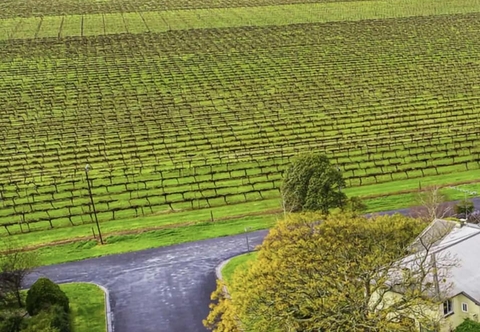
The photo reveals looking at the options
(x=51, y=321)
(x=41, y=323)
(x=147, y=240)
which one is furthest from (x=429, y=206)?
(x=41, y=323)

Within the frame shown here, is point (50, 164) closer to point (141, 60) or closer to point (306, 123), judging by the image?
point (306, 123)

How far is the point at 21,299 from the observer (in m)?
40.2

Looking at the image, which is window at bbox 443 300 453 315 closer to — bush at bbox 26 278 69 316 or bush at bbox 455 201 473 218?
bush at bbox 455 201 473 218

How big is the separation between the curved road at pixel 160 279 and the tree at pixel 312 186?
219 inches

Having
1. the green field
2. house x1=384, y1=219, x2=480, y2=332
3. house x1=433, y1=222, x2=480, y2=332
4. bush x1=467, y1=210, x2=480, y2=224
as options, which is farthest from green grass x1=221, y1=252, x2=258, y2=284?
bush x1=467, y1=210, x2=480, y2=224

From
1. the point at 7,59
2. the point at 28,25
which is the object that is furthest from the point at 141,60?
the point at 28,25

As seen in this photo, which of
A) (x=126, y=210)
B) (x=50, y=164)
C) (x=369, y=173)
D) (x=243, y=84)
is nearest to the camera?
(x=126, y=210)

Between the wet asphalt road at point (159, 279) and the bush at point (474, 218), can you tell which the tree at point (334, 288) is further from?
the bush at point (474, 218)

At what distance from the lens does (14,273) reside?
3900cm

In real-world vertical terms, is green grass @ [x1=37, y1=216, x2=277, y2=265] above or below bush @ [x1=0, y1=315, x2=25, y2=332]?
above

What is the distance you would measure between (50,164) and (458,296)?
5185 cm

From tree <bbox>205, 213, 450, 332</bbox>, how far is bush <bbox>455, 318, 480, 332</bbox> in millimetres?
1602

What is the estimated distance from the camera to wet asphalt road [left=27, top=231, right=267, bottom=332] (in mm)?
36719

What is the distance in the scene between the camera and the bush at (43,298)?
36.3m
